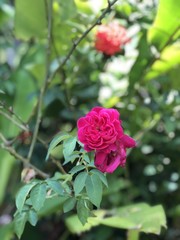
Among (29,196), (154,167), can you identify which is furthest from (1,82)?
(29,196)

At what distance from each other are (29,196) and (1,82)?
0.70m

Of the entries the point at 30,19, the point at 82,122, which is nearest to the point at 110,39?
the point at 30,19

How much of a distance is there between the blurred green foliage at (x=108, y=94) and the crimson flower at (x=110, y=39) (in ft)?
0.13

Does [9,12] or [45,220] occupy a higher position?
[9,12]

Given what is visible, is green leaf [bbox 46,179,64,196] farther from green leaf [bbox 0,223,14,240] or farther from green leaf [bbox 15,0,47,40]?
green leaf [bbox 15,0,47,40]

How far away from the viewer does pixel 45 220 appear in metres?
1.66

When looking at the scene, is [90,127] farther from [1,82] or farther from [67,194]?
[1,82]

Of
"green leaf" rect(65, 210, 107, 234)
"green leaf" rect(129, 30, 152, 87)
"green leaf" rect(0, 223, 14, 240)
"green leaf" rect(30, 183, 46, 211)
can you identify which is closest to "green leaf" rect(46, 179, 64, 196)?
"green leaf" rect(30, 183, 46, 211)

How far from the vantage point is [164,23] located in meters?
1.28

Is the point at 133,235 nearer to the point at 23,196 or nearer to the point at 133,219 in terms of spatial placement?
the point at 133,219

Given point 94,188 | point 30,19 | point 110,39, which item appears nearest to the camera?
point 94,188

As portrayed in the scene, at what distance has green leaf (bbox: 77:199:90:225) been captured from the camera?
32.0 inches

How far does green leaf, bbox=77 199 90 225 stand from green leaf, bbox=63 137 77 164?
0.07 m

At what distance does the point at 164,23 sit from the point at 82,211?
2.06ft
